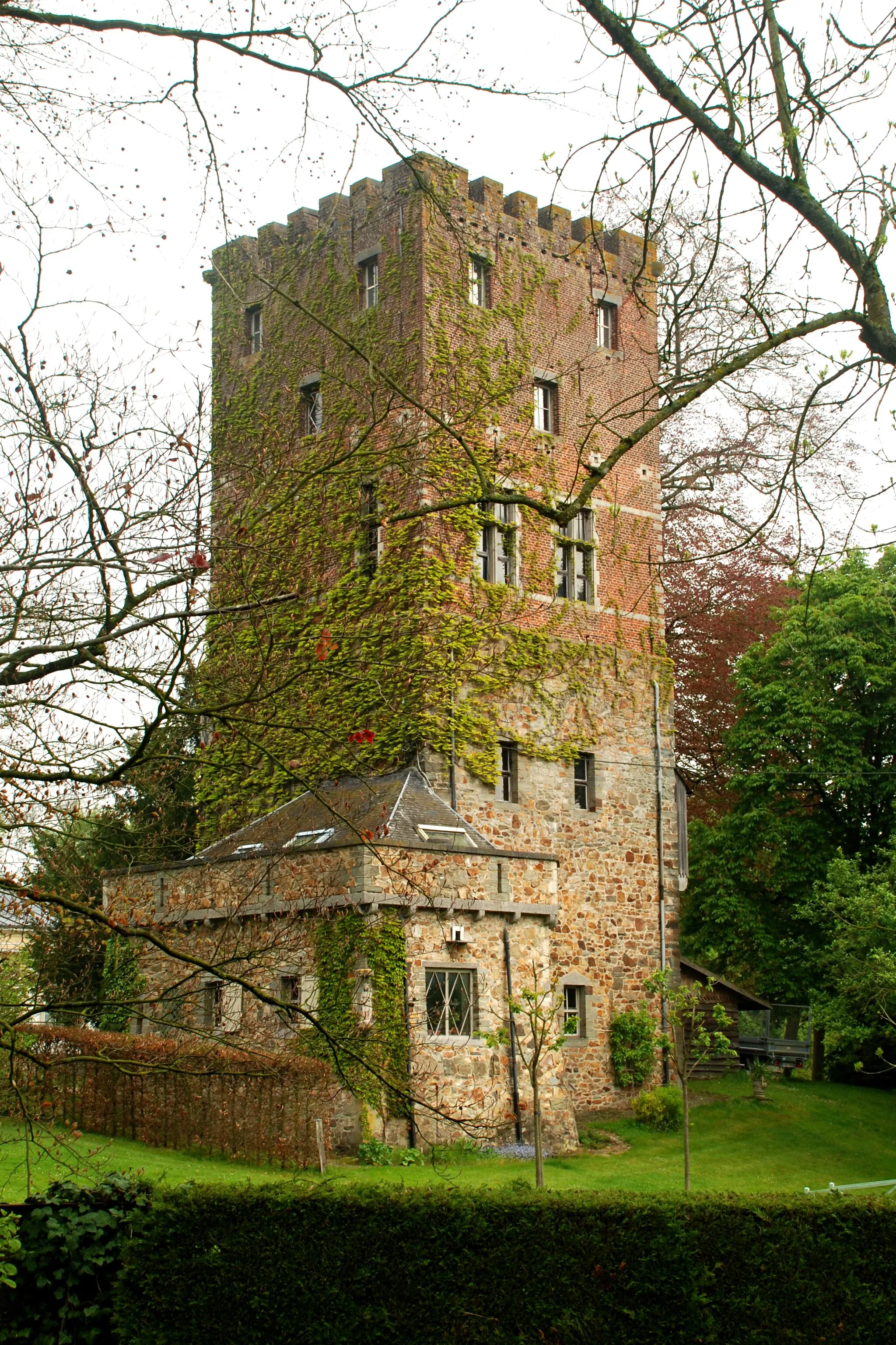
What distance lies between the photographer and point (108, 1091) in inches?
733

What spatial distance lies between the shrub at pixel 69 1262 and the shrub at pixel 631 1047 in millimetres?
14864

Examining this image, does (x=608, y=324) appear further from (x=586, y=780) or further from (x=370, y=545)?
(x=586, y=780)

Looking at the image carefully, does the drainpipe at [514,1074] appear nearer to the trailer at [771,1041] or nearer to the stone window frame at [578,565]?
the stone window frame at [578,565]

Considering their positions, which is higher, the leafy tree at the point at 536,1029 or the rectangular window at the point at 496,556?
the rectangular window at the point at 496,556

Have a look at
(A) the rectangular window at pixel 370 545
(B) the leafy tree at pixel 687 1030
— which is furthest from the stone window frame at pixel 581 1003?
(A) the rectangular window at pixel 370 545

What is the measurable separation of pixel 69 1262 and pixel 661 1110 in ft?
47.8

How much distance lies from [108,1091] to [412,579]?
885 centimetres

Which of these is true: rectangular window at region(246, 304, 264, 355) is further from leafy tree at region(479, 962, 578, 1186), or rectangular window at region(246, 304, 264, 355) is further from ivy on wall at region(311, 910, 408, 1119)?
leafy tree at region(479, 962, 578, 1186)

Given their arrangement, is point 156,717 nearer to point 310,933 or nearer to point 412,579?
point 310,933

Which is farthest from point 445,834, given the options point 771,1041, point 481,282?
point 771,1041

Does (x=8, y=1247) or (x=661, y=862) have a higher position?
(x=661, y=862)

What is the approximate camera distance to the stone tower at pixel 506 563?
21.9 meters

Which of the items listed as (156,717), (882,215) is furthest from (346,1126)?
(882,215)

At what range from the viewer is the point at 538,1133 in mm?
16375
